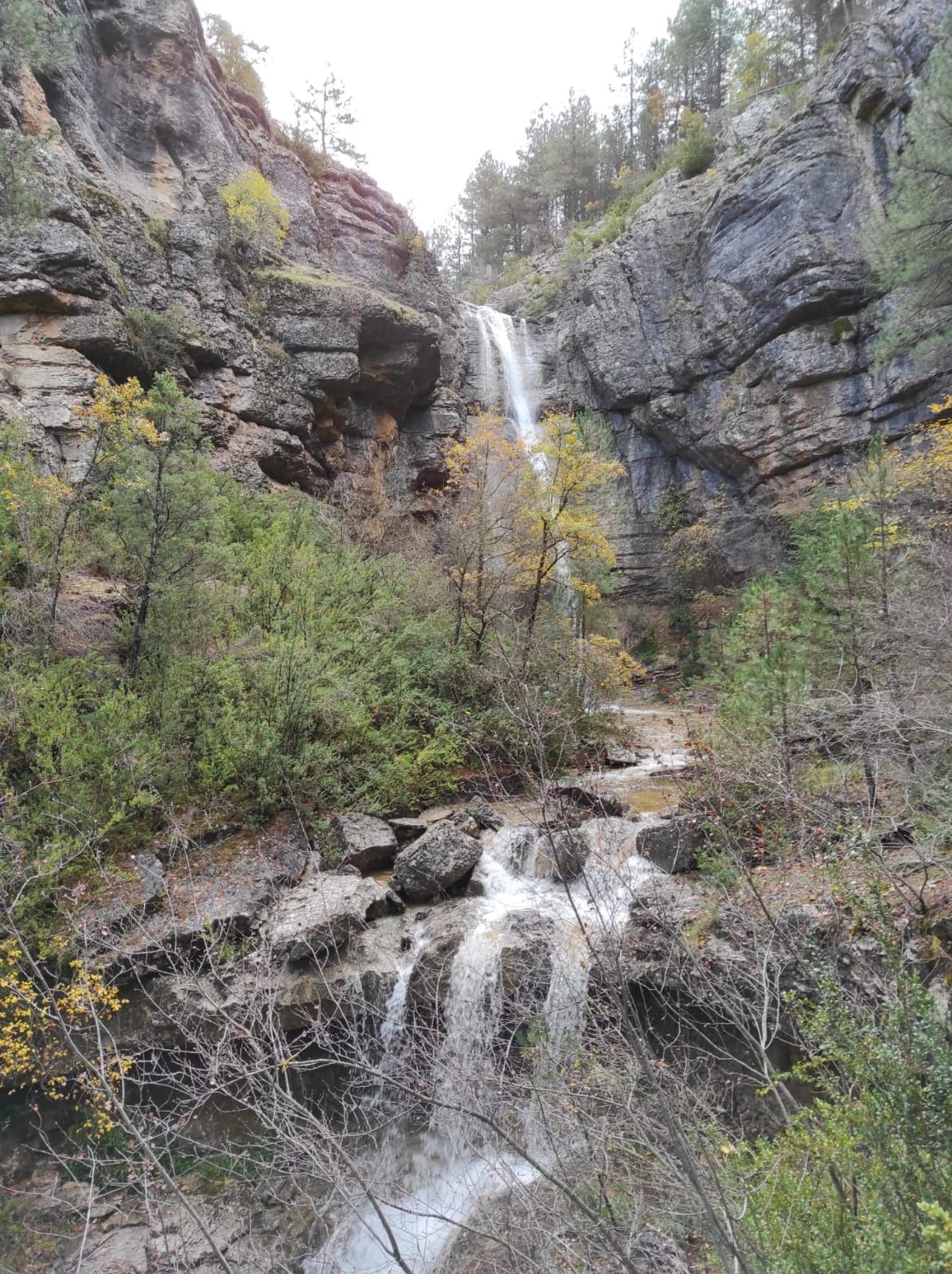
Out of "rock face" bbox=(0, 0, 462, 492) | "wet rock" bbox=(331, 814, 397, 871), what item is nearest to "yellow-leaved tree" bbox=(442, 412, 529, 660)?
"wet rock" bbox=(331, 814, 397, 871)

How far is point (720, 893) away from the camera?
5457 millimetres

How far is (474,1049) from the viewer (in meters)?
5.31

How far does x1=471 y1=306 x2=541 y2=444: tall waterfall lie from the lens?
69.9ft

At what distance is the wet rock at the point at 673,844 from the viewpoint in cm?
665

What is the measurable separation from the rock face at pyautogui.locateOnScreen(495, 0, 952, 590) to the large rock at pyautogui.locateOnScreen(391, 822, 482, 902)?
13.2 m

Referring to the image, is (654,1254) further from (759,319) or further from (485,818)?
(759,319)

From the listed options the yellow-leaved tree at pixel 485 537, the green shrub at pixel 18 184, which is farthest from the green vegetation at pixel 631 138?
the green shrub at pixel 18 184

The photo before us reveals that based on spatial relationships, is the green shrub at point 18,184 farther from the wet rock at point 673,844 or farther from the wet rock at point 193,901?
the wet rock at point 673,844

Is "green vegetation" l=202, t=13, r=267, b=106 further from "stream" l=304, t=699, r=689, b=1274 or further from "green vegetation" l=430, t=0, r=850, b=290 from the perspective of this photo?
"stream" l=304, t=699, r=689, b=1274

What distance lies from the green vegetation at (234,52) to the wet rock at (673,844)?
24200 millimetres

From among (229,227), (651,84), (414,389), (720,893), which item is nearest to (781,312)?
(414,389)

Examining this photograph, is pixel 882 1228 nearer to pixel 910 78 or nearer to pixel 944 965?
pixel 944 965

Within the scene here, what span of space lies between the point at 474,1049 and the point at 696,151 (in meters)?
25.3

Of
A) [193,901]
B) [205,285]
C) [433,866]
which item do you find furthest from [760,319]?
[193,901]
